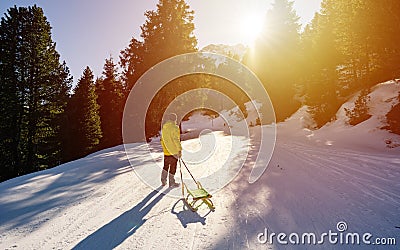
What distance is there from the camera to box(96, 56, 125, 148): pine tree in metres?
33.7

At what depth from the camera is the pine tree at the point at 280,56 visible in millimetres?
33750

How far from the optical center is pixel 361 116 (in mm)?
17469

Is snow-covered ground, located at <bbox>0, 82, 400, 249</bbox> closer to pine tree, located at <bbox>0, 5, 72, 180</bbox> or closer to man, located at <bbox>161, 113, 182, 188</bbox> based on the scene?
man, located at <bbox>161, 113, 182, 188</bbox>

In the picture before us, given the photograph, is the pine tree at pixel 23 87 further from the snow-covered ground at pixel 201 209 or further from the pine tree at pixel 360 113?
the pine tree at pixel 360 113

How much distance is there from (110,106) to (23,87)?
1533 centimetres

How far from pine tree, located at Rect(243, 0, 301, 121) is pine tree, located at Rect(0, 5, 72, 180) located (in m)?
27.0

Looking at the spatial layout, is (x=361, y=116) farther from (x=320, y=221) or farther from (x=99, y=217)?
(x=99, y=217)

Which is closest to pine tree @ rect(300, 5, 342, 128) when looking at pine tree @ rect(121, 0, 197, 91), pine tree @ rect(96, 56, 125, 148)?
pine tree @ rect(121, 0, 197, 91)

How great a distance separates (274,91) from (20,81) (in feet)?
97.0

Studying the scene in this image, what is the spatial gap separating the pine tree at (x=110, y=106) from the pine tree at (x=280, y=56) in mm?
20922

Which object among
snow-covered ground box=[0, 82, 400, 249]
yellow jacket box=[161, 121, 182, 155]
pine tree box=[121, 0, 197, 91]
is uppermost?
pine tree box=[121, 0, 197, 91]

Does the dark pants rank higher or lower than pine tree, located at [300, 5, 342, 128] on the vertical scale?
lower

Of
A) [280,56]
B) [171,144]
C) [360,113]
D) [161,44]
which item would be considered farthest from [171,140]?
[280,56]

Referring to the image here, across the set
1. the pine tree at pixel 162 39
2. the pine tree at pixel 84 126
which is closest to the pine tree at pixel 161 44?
the pine tree at pixel 162 39
